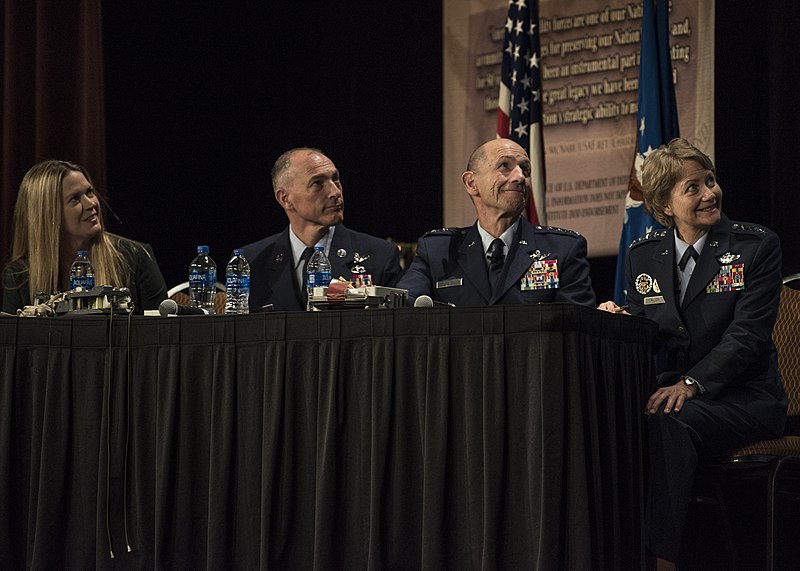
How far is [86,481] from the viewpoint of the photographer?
3.42m

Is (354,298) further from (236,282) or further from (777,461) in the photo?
(777,461)

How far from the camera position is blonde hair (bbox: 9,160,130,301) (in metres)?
4.35

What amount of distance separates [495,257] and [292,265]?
0.84 metres

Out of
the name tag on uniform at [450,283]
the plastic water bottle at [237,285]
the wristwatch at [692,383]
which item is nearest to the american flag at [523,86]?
the name tag on uniform at [450,283]

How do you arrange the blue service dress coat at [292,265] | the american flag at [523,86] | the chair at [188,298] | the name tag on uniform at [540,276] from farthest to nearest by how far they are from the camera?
the american flag at [523,86] < the chair at [188,298] < the blue service dress coat at [292,265] < the name tag on uniform at [540,276]

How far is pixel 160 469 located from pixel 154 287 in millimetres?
→ 1290

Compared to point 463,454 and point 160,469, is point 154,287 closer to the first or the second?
point 160,469

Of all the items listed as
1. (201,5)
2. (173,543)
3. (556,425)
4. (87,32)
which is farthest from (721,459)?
(201,5)

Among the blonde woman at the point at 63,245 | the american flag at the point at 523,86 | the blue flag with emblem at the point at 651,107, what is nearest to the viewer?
the blonde woman at the point at 63,245

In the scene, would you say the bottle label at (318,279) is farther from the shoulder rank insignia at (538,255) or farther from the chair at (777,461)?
the chair at (777,461)

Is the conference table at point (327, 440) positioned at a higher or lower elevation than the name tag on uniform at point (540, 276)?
lower

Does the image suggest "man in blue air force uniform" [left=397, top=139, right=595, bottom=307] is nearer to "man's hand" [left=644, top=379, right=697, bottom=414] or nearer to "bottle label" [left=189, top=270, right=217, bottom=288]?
"man's hand" [left=644, top=379, right=697, bottom=414]

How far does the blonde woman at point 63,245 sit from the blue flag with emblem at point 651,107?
2140mm

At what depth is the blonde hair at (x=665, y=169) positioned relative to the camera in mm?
4188
